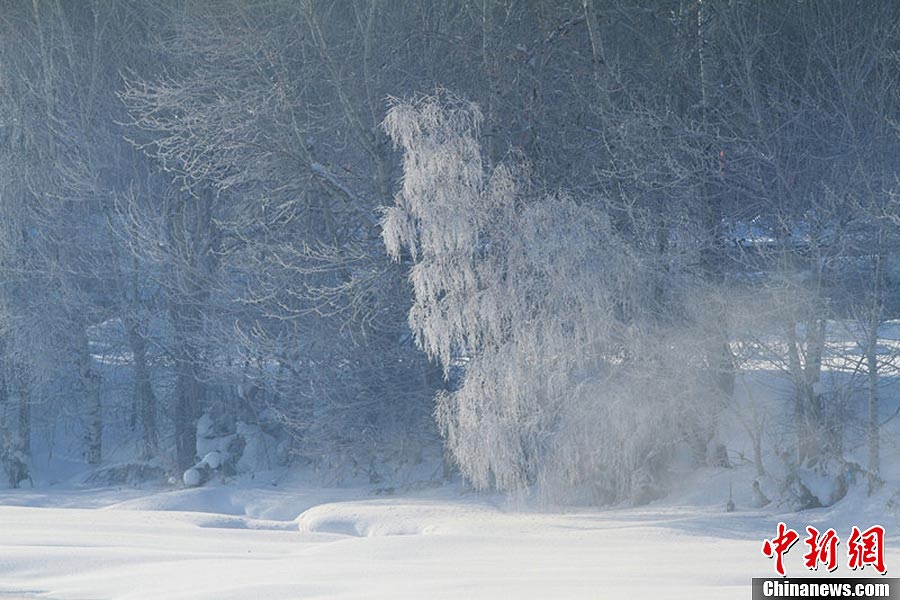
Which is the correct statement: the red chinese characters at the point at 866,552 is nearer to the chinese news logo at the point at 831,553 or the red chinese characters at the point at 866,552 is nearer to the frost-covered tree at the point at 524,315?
the chinese news logo at the point at 831,553

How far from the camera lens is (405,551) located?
1168 cm

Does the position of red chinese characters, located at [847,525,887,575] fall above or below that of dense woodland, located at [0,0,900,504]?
below

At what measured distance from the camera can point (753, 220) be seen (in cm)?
1784

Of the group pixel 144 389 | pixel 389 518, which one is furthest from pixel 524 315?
pixel 144 389

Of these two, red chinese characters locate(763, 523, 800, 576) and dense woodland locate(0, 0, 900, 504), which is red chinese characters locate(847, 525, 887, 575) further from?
dense woodland locate(0, 0, 900, 504)

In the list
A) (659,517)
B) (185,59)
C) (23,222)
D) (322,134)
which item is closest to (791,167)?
(659,517)

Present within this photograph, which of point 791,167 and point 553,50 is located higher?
point 553,50

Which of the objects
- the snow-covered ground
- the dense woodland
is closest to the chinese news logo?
the snow-covered ground

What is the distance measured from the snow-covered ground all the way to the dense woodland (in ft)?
3.71

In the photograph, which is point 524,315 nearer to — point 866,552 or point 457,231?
point 457,231

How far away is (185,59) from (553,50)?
7.16 metres

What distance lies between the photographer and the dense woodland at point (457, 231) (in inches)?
623

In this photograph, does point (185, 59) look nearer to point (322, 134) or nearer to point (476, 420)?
point (322, 134)

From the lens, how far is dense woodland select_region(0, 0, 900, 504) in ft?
51.9
